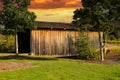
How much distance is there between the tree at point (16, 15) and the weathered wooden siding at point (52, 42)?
2694mm

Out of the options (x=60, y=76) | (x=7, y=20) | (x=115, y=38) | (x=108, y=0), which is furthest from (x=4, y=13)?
(x=115, y=38)

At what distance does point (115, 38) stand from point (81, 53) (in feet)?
132

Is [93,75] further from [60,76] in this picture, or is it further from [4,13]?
[4,13]

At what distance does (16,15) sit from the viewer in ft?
106

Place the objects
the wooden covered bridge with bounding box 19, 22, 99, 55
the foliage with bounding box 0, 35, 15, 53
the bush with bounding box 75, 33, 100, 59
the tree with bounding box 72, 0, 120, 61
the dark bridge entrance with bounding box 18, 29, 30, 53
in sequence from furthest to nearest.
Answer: the foliage with bounding box 0, 35, 15, 53, the dark bridge entrance with bounding box 18, 29, 30, 53, the wooden covered bridge with bounding box 19, 22, 99, 55, the bush with bounding box 75, 33, 100, 59, the tree with bounding box 72, 0, 120, 61

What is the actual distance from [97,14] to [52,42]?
26.0 ft

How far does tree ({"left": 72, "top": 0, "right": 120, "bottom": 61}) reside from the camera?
31489mm

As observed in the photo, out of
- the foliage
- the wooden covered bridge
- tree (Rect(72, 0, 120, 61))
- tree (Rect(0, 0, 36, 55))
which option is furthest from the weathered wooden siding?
the foliage

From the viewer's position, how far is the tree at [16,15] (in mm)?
32438

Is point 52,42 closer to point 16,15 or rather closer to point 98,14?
point 16,15

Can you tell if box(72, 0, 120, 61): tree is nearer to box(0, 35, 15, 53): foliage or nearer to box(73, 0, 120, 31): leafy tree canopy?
box(73, 0, 120, 31): leafy tree canopy

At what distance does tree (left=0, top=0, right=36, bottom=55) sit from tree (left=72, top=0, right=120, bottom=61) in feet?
15.9

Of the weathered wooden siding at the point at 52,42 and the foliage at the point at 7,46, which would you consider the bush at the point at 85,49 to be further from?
the foliage at the point at 7,46

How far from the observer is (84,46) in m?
33.1
